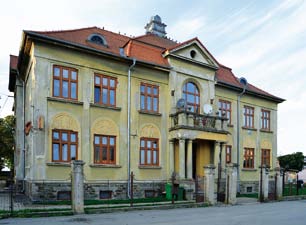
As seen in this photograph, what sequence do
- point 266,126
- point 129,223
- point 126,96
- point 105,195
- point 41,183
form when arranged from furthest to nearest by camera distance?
point 266,126, point 126,96, point 105,195, point 41,183, point 129,223

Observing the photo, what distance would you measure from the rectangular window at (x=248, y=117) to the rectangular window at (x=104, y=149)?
12869 millimetres

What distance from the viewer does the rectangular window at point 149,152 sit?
21.3m

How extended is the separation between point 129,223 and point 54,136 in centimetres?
832

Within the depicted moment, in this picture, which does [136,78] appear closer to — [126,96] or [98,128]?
[126,96]

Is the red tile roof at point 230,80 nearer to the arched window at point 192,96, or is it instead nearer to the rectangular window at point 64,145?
the arched window at point 192,96

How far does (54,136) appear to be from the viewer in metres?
18.0

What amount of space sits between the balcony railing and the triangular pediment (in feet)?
13.7

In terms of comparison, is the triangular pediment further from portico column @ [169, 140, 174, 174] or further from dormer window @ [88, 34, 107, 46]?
portico column @ [169, 140, 174, 174]

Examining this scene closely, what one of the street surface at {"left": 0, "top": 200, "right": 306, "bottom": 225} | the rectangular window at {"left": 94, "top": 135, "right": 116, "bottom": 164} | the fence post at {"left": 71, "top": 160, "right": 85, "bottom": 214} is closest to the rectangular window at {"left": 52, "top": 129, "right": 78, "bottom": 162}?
the rectangular window at {"left": 94, "top": 135, "right": 116, "bottom": 164}

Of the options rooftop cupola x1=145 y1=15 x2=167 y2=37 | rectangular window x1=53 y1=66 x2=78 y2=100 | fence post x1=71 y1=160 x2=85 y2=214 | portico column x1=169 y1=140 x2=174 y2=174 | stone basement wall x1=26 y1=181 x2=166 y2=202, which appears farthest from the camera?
rooftop cupola x1=145 y1=15 x2=167 y2=37

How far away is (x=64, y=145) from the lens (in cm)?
1831

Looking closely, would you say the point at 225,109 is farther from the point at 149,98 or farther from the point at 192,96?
the point at 149,98

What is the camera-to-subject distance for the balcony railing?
21578mm

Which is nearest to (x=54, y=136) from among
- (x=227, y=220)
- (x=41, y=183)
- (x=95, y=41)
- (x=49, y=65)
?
(x=41, y=183)
